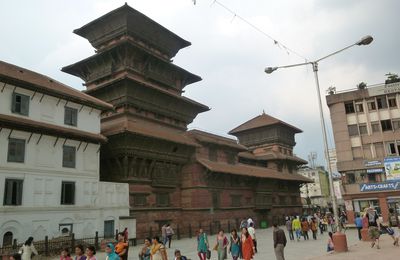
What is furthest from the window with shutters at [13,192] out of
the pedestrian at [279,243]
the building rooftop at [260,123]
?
the building rooftop at [260,123]

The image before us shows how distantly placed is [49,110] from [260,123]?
40.6m

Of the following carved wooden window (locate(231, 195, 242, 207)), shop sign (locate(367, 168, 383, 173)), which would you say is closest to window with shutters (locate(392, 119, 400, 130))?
shop sign (locate(367, 168, 383, 173))

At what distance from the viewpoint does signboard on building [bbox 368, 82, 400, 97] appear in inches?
1681

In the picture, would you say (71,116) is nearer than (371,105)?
Yes

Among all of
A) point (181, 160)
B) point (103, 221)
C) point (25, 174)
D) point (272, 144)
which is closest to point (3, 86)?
point (25, 174)

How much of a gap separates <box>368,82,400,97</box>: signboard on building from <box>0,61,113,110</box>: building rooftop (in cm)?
3238

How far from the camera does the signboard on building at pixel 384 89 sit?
42.7 metres

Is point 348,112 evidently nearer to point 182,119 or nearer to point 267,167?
point 267,167

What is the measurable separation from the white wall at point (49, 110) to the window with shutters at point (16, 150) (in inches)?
65.1

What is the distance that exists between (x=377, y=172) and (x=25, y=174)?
36.8m

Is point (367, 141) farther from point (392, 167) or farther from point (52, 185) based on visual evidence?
point (52, 185)

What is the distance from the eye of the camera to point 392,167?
37.2m

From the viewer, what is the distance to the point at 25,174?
69.3 ft

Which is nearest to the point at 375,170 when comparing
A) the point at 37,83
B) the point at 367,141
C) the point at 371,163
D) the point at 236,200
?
the point at 371,163
